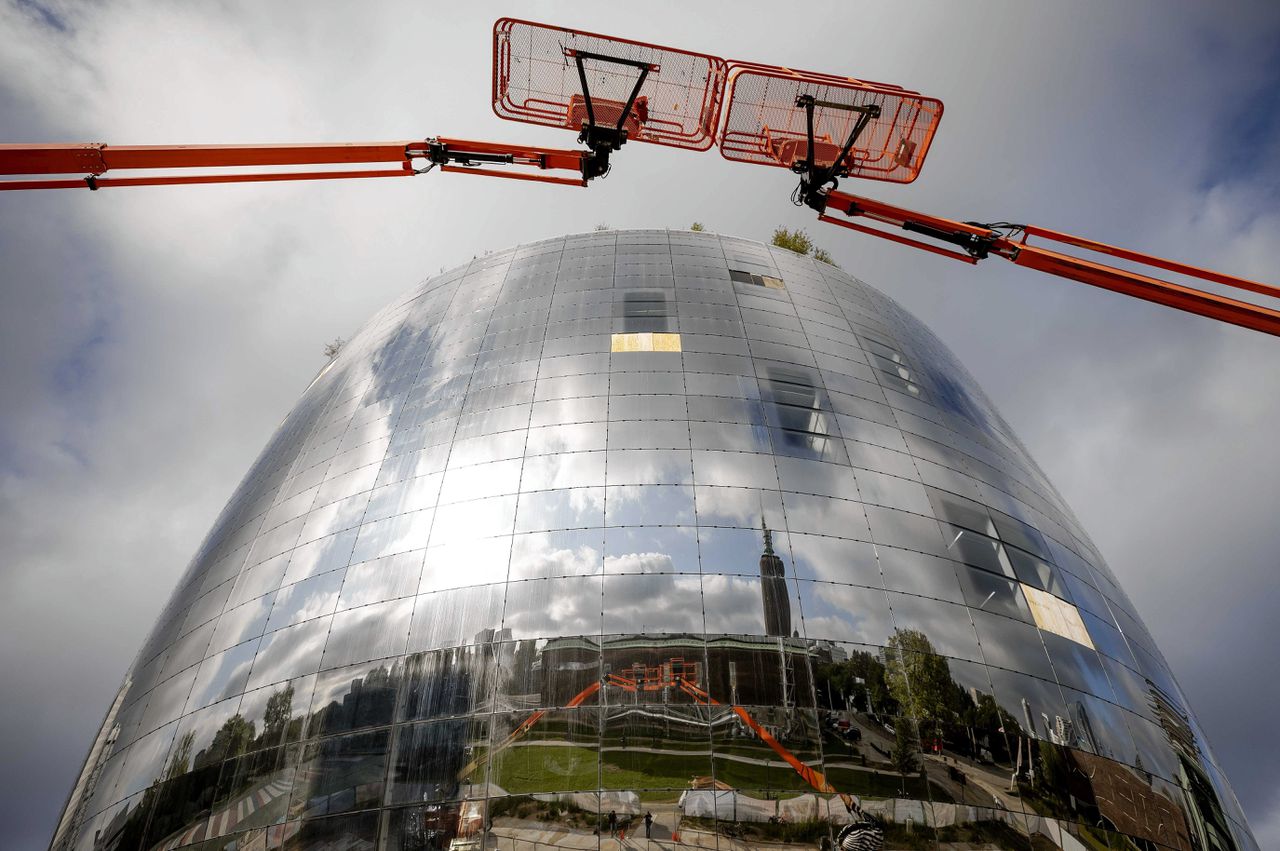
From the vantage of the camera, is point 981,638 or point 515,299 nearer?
A: point 981,638

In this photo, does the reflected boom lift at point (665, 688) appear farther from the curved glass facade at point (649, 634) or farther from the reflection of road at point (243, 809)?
the reflection of road at point (243, 809)

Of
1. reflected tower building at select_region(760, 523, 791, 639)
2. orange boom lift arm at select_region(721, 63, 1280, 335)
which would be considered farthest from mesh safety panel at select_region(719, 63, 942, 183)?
reflected tower building at select_region(760, 523, 791, 639)

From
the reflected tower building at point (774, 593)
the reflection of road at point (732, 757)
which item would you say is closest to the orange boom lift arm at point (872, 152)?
the reflected tower building at point (774, 593)

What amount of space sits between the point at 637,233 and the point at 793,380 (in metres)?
10.4

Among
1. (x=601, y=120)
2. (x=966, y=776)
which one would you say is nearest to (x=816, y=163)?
(x=601, y=120)

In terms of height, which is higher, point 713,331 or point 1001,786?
point 713,331

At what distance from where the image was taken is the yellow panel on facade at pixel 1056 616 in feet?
57.2

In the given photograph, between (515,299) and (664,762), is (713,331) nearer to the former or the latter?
(515,299)

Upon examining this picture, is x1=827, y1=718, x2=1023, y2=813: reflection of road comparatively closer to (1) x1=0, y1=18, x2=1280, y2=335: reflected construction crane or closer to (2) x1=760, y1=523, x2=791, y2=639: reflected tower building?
(2) x1=760, y1=523, x2=791, y2=639: reflected tower building

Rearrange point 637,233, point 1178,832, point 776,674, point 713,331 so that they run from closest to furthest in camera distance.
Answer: point 776,674
point 1178,832
point 713,331
point 637,233

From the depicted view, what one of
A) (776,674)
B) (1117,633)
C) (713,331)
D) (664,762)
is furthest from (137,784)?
(1117,633)

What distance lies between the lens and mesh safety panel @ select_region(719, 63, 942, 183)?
17.9m

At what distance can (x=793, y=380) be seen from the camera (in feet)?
66.1

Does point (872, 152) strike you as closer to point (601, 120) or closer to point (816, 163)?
point (816, 163)
